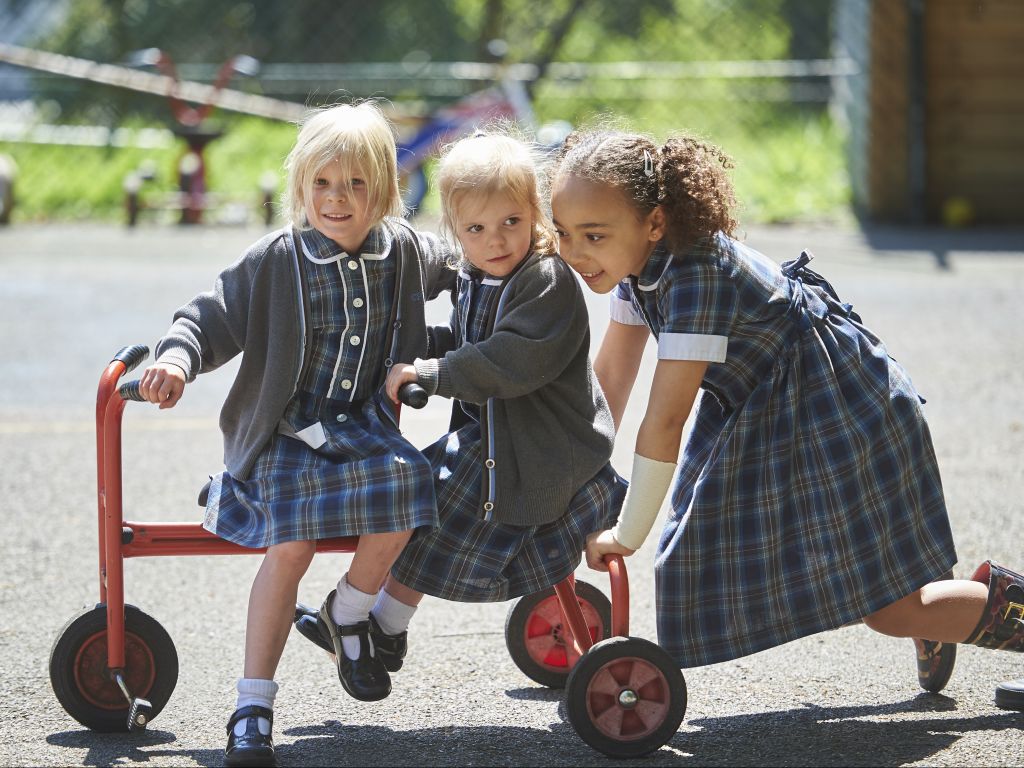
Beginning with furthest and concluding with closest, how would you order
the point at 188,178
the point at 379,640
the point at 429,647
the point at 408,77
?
the point at 408,77 < the point at 188,178 < the point at 429,647 < the point at 379,640

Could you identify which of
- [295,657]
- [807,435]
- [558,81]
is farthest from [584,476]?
[558,81]

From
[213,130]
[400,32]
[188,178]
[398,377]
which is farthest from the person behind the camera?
[400,32]

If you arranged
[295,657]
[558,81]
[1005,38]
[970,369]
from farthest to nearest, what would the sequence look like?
[558,81] → [1005,38] → [970,369] → [295,657]

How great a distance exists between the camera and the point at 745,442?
278cm

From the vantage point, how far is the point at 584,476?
2.88 meters

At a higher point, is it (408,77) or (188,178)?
(408,77)

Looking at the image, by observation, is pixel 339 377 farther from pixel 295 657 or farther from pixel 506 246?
pixel 295 657

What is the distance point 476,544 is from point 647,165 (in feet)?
2.71

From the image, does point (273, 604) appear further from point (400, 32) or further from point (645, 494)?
point (400, 32)

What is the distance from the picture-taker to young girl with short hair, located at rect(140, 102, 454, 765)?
274 centimetres

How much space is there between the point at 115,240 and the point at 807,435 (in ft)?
27.5

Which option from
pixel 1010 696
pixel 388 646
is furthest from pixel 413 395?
pixel 1010 696

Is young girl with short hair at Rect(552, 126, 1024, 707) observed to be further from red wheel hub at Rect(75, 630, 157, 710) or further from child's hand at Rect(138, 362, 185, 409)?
red wheel hub at Rect(75, 630, 157, 710)

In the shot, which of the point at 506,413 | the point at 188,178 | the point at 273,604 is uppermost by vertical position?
the point at 188,178
